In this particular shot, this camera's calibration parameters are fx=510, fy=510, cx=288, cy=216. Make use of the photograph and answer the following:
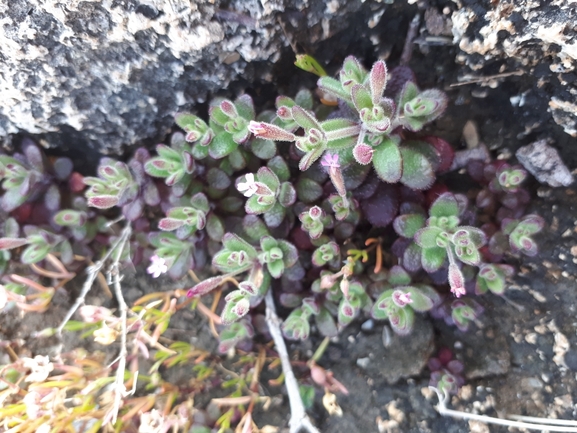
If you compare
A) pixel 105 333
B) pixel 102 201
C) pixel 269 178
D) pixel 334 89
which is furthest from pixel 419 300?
pixel 102 201

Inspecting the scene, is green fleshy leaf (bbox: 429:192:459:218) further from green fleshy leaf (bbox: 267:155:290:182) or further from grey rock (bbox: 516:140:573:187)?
green fleshy leaf (bbox: 267:155:290:182)

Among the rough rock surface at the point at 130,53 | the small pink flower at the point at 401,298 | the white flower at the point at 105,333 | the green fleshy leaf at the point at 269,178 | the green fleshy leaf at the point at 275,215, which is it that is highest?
the rough rock surface at the point at 130,53

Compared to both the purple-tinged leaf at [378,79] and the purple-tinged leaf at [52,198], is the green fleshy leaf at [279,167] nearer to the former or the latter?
the purple-tinged leaf at [378,79]

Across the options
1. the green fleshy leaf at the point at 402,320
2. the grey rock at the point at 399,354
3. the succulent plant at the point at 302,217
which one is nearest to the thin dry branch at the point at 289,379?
the succulent plant at the point at 302,217

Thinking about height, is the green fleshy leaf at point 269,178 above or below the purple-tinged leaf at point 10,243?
below

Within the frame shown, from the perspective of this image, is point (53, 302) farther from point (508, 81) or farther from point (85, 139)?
point (508, 81)

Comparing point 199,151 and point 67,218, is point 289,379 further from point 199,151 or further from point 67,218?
point 67,218

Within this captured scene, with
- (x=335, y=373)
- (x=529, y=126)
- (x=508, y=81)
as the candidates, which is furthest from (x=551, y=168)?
(x=335, y=373)
